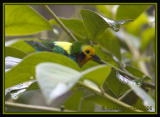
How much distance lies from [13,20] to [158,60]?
0.53 m

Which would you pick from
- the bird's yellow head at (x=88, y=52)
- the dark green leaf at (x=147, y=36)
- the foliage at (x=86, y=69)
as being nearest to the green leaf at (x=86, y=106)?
the foliage at (x=86, y=69)

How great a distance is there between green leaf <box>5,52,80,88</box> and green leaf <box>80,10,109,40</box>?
27cm

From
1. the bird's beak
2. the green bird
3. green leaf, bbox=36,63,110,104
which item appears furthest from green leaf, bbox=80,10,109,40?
green leaf, bbox=36,63,110,104

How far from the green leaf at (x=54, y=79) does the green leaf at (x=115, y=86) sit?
1.01 ft

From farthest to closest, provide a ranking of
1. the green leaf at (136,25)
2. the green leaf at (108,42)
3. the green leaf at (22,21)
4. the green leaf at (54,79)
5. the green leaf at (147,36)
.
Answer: the green leaf at (136,25) → the green leaf at (147,36) → the green leaf at (108,42) → the green leaf at (22,21) → the green leaf at (54,79)

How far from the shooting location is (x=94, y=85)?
54 cm

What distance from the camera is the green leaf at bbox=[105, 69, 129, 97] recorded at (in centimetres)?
78

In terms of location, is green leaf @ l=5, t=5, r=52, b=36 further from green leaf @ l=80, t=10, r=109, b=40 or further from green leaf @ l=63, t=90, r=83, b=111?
green leaf @ l=63, t=90, r=83, b=111

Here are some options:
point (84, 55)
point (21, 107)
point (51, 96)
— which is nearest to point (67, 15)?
point (84, 55)

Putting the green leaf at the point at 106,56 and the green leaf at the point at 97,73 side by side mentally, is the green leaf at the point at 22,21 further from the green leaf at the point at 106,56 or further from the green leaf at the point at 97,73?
the green leaf at the point at 97,73

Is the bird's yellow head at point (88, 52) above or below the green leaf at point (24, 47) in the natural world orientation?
above

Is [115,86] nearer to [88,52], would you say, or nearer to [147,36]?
[88,52]

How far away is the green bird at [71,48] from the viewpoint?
1148mm

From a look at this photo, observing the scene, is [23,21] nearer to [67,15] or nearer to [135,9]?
[135,9]
